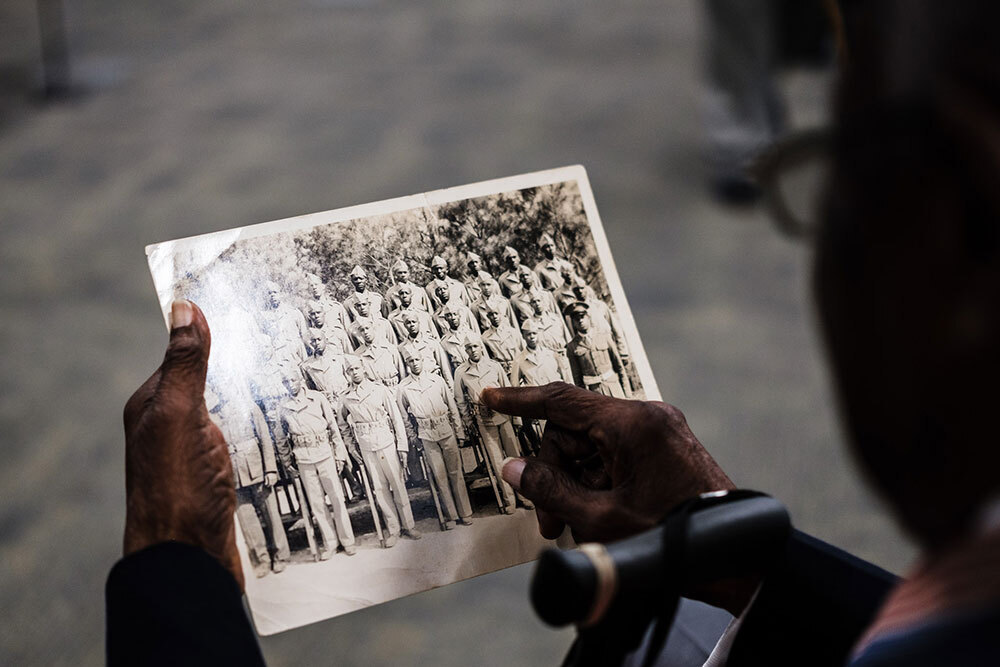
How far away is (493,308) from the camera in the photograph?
2.85 ft

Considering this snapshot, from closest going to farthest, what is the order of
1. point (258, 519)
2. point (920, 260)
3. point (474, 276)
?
point (920, 260) < point (258, 519) < point (474, 276)

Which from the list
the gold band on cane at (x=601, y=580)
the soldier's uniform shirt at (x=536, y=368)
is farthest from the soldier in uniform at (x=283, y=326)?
the gold band on cane at (x=601, y=580)

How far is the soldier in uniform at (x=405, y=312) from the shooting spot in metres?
0.85

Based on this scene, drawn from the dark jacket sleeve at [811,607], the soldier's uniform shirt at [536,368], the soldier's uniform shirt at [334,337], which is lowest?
the dark jacket sleeve at [811,607]

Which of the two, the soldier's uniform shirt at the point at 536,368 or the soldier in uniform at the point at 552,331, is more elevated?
the soldier in uniform at the point at 552,331

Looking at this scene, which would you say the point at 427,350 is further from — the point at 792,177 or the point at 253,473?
the point at 792,177

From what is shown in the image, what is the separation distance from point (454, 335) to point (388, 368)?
0.07 m

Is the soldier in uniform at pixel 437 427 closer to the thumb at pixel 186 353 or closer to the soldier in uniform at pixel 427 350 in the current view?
the soldier in uniform at pixel 427 350

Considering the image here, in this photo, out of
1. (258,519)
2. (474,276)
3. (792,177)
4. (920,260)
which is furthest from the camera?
(792,177)

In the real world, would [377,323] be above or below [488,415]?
above

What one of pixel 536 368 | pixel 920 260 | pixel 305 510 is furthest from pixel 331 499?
pixel 920 260

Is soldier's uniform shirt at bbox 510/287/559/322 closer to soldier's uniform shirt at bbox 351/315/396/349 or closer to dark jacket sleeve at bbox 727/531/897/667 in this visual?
soldier's uniform shirt at bbox 351/315/396/349

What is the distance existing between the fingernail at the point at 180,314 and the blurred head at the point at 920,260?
572 millimetres

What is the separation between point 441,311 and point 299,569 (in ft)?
0.88
